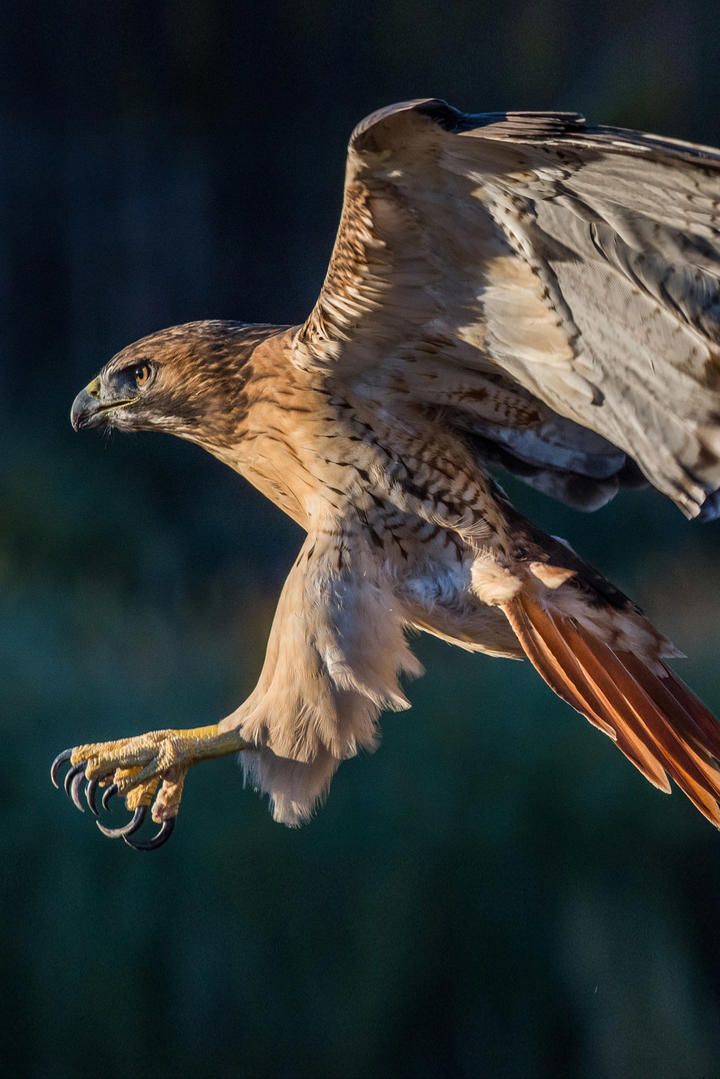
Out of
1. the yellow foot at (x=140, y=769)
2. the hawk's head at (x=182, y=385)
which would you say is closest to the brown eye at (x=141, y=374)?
the hawk's head at (x=182, y=385)

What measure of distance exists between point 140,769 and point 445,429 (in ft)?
2.08

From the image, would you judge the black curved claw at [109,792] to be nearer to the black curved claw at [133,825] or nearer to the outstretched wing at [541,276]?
the black curved claw at [133,825]

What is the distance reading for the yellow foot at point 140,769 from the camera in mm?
1608

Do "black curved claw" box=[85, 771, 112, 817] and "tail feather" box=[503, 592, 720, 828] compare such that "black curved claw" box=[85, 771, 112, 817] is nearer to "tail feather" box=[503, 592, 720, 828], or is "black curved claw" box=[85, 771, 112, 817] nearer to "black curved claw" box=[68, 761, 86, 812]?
"black curved claw" box=[68, 761, 86, 812]

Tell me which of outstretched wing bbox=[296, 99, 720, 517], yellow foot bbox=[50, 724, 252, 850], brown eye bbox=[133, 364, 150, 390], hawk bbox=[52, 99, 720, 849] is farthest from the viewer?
brown eye bbox=[133, 364, 150, 390]

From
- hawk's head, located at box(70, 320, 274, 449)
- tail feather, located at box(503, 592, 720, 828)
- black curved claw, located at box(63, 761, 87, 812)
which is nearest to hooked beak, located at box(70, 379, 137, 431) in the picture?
hawk's head, located at box(70, 320, 274, 449)

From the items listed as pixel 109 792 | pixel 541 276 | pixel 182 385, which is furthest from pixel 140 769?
pixel 541 276

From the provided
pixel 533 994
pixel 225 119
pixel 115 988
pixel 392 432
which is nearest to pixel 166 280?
pixel 225 119

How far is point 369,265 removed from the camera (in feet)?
4.27

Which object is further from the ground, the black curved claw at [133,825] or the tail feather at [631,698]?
the tail feather at [631,698]

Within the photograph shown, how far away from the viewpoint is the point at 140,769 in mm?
1623

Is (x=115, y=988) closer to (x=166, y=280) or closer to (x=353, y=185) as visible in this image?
(x=166, y=280)

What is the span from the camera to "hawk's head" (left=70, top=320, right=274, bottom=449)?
1641mm

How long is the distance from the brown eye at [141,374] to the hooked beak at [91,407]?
0.11ft
